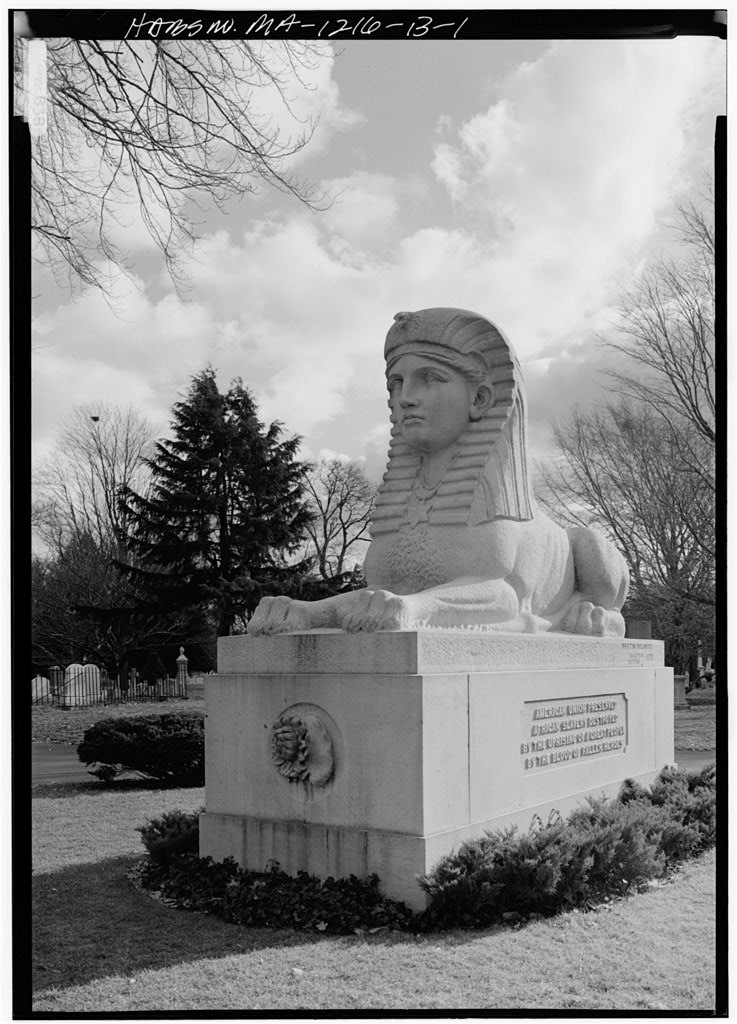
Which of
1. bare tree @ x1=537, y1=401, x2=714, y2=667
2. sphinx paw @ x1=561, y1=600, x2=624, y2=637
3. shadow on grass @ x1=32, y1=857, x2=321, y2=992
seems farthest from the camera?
bare tree @ x1=537, y1=401, x2=714, y2=667

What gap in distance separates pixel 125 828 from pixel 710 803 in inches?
201

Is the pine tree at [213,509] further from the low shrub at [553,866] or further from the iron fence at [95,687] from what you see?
the low shrub at [553,866]

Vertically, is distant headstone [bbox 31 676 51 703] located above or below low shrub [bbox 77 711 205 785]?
below

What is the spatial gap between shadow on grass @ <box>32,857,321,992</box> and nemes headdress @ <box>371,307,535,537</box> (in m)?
2.99

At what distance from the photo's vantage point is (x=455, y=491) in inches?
264

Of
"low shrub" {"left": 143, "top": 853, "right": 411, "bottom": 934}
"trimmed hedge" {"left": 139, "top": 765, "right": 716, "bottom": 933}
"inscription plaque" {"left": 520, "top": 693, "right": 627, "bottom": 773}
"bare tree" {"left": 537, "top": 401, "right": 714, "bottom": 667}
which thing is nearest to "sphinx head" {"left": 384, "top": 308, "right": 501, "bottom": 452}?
"inscription plaque" {"left": 520, "top": 693, "right": 627, "bottom": 773}

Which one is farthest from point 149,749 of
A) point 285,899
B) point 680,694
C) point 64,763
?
point 680,694

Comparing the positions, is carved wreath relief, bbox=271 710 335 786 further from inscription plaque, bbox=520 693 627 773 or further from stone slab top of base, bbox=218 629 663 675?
inscription plaque, bbox=520 693 627 773

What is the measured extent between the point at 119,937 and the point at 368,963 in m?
1.46

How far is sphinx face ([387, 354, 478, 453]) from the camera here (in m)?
6.80

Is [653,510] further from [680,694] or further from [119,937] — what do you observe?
[119,937]

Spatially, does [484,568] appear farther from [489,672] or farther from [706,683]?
[706,683]

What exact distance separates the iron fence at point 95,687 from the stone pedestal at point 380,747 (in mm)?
16436

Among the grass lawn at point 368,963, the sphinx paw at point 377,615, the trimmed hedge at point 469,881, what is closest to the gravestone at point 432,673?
the sphinx paw at point 377,615
